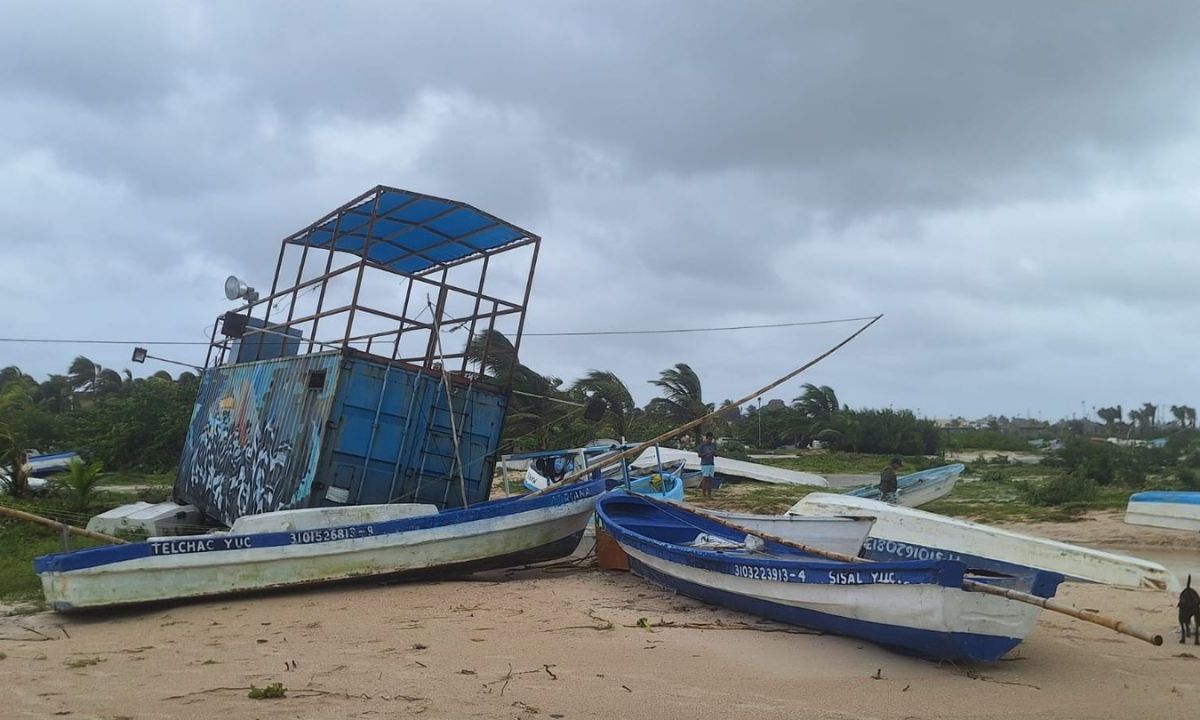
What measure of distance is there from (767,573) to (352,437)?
6.05 m

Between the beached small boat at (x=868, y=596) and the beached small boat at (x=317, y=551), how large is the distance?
6.81 feet

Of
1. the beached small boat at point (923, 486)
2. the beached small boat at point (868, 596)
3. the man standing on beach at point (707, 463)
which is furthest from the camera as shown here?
the man standing on beach at point (707, 463)

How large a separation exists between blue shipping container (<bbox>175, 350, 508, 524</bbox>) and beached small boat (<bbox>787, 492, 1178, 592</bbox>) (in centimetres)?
481

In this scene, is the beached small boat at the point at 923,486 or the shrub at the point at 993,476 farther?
the shrub at the point at 993,476

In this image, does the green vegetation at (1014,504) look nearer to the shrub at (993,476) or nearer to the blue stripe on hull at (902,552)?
the shrub at (993,476)

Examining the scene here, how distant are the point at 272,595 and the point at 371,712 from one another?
501cm

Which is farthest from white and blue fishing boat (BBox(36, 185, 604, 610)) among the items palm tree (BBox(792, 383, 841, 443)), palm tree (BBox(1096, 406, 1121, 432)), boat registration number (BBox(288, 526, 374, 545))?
palm tree (BBox(1096, 406, 1121, 432))

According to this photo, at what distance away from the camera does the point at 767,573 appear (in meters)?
7.37

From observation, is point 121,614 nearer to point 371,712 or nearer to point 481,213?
point 371,712

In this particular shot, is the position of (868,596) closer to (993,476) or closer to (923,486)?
(923,486)

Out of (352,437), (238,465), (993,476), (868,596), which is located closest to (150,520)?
(238,465)

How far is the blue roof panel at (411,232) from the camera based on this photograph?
1184 cm

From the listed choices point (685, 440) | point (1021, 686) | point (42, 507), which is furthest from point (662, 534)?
point (685, 440)

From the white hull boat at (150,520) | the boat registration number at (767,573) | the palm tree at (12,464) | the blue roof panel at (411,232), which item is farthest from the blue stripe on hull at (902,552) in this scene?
the palm tree at (12,464)
